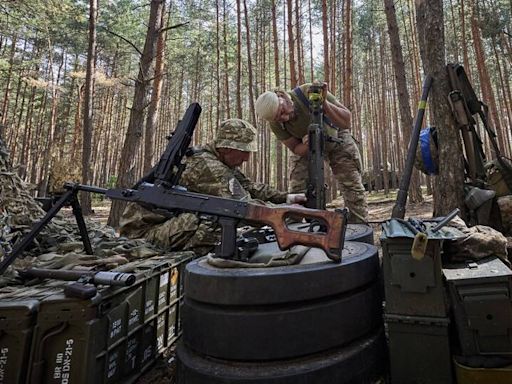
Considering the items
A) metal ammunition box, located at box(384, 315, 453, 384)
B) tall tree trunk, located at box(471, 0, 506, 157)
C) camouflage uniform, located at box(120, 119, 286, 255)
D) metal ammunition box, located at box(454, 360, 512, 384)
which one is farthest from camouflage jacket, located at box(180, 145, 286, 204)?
tall tree trunk, located at box(471, 0, 506, 157)

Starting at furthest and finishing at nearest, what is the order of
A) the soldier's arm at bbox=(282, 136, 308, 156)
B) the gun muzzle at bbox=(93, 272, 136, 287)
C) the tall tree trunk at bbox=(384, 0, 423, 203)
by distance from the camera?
the tall tree trunk at bbox=(384, 0, 423, 203) < the soldier's arm at bbox=(282, 136, 308, 156) < the gun muzzle at bbox=(93, 272, 136, 287)

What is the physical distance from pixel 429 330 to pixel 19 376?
195 centimetres

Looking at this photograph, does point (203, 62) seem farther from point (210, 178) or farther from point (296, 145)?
point (210, 178)

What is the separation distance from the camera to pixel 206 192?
3.27 metres

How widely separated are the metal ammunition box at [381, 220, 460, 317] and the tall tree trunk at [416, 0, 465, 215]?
226cm

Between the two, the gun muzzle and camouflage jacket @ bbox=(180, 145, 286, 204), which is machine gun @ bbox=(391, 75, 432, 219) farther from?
the gun muzzle

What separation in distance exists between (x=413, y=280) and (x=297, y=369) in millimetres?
706

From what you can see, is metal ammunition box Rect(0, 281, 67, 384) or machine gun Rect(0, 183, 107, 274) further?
machine gun Rect(0, 183, 107, 274)

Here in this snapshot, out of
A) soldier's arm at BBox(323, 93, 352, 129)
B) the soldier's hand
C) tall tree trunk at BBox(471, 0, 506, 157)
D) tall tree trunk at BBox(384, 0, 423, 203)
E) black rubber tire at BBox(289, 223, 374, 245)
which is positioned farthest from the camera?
tall tree trunk at BBox(471, 0, 506, 157)

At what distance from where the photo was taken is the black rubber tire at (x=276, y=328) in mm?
1610

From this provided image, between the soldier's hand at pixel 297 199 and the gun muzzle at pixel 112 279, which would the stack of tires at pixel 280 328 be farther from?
the soldier's hand at pixel 297 199

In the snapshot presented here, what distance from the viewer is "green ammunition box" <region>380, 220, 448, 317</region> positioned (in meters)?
1.67

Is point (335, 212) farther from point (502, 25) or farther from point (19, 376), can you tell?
point (502, 25)

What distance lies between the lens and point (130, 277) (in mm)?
1818
